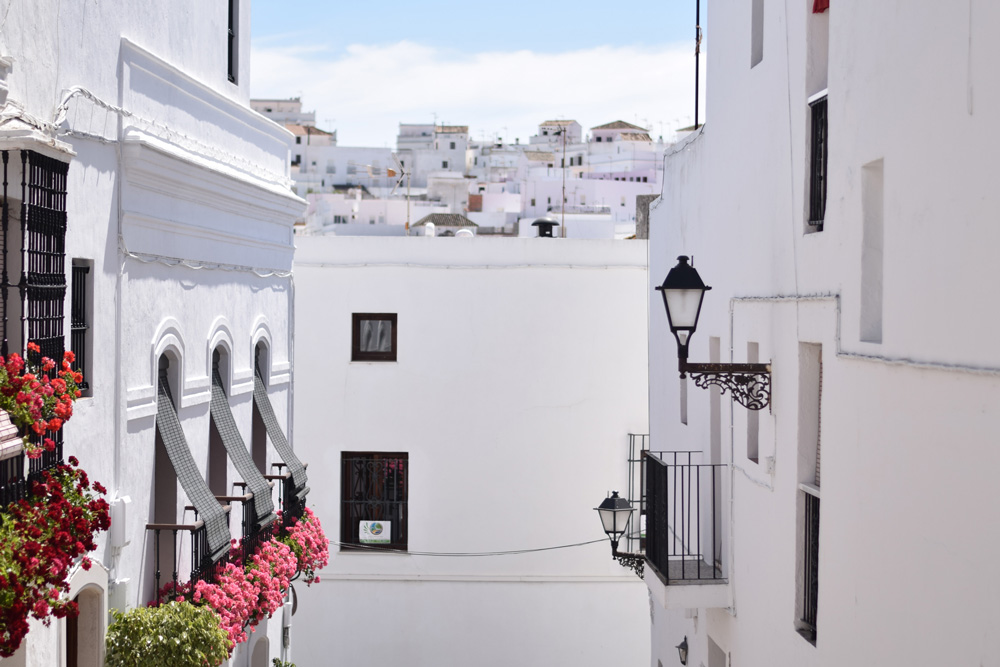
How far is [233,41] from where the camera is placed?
1173 centimetres

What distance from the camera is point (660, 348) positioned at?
12789 millimetres

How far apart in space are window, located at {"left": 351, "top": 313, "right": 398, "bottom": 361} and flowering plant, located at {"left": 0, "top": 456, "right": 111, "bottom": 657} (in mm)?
10327

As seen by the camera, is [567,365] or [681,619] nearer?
[681,619]

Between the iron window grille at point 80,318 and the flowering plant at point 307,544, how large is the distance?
434 centimetres

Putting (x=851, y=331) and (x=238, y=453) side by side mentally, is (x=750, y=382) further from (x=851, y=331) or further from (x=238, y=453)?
(x=238, y=453)

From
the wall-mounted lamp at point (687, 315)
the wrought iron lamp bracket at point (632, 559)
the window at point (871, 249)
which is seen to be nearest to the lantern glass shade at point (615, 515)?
the wrought iron lamp bracket at point (632, 559)

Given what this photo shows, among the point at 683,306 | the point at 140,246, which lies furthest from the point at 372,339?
the point at 683,306

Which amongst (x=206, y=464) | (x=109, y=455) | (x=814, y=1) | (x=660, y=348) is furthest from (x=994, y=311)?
(x=660, y=348)

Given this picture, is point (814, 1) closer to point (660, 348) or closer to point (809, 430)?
point (809, 430)

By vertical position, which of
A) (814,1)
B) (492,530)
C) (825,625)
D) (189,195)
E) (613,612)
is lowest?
(613,612)

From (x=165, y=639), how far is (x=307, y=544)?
151 inches

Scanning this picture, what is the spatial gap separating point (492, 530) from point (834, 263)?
10754 millimetres

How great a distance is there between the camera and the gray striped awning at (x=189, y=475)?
29.0ft

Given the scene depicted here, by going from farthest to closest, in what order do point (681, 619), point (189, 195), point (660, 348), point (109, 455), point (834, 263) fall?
point (660, 348), point (681, 619), point (189, 195), point (109, 455), point (834, 263)
